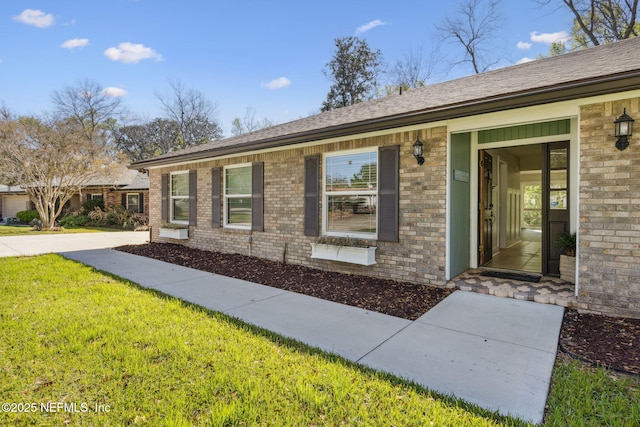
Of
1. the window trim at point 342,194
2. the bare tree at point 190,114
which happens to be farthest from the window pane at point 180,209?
the bare tree at point 190,114

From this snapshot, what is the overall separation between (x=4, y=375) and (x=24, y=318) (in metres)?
1.57

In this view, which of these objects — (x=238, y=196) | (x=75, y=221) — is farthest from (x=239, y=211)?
(x=75, y=221)

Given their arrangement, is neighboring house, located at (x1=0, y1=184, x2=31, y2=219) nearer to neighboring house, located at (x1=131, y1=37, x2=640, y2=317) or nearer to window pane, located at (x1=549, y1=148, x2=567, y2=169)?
neighboring house, located at (x1=131, y1=37, x2=640, y2=317)

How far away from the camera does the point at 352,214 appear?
6438mm

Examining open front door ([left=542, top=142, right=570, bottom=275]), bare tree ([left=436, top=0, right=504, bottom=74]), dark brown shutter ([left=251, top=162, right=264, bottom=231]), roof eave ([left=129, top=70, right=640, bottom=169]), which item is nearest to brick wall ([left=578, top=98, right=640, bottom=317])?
roof eave ([left=129, top=70, right=640, bottom=169])

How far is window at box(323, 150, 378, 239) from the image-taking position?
6113 millimetres

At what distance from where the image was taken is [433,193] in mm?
5281

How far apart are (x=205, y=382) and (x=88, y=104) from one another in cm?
3397

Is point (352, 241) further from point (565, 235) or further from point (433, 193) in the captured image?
point (565, 235)

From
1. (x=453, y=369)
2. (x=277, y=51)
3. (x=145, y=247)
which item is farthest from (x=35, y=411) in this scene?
(x=277, y=51)

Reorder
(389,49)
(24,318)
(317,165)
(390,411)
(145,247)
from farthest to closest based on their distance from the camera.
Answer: (389,49), (145,247), (317,165), (24,318), (390,411)

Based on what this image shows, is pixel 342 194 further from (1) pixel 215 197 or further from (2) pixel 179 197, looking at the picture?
(2) pixel 179 197

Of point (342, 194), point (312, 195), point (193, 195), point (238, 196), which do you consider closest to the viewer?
point (342, 194)

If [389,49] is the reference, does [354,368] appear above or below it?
below
